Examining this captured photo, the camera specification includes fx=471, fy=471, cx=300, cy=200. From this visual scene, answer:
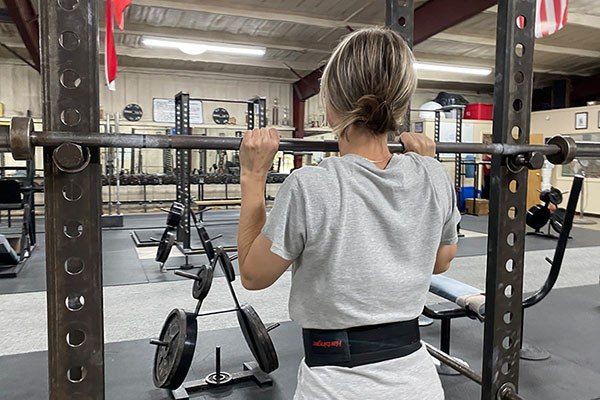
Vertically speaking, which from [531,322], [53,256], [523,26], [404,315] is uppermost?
[523,26]

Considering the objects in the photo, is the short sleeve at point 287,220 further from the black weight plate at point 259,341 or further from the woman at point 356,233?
the black weight plate at point 259,341

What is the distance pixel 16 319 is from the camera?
10.9 ft

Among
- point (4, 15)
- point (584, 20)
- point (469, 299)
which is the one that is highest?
point (584, 20)

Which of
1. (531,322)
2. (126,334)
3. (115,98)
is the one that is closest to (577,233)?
(531,322)

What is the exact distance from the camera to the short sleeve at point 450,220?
0.97 meters

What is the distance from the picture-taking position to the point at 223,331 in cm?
317

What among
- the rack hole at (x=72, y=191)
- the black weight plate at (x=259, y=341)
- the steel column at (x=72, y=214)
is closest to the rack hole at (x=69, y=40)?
the steel column at (x=72, y=214)

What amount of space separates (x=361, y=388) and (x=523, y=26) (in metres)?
0.98

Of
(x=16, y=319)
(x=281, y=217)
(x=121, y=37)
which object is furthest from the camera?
(x=121, y=37)

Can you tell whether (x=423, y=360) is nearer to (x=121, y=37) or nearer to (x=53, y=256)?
(x=53, y=256)

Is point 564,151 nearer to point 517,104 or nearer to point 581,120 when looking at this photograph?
point 517,104

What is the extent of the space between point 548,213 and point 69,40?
23.5ft

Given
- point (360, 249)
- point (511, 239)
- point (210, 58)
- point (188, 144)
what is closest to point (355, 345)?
point (360, 249)

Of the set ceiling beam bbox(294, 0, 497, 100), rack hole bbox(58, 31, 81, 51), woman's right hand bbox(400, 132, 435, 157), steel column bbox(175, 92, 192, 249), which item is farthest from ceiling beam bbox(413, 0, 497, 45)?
rack hole bbox(58, 31, 81, 51)
